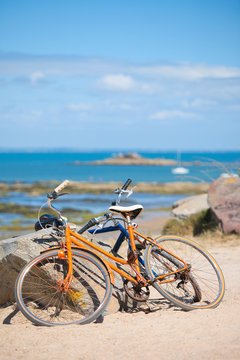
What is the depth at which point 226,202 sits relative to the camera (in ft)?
39.1

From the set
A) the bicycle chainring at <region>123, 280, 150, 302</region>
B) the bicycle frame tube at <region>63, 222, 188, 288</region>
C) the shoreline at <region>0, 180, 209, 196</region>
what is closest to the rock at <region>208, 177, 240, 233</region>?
the bicycle frame tube at <region>63, 222, 188, 288</region>

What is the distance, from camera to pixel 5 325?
5195mm

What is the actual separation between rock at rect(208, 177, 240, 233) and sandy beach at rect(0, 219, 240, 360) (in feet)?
20.8

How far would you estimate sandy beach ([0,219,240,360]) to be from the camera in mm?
4121

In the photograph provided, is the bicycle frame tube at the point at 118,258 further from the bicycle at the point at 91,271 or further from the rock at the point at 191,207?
the rock at the point at 191,207

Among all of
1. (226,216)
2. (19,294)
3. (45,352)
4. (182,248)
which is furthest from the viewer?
(226,216)

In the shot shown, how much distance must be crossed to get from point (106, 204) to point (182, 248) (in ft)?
79.1

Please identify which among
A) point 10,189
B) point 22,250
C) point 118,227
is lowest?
point 10,189

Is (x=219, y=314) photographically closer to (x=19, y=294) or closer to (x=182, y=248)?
(x=19, y=294)

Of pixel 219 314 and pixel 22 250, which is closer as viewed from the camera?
pixel 219 314

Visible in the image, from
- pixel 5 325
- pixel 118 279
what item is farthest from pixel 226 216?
pixel 5 325

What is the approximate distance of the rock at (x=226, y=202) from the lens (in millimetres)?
11570

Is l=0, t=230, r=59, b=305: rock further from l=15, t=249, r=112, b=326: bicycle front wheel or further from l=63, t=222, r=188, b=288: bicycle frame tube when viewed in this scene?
l=63, t=222, r=188, b=288: bicycle frame tube

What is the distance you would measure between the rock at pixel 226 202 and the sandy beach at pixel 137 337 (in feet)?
20.8
